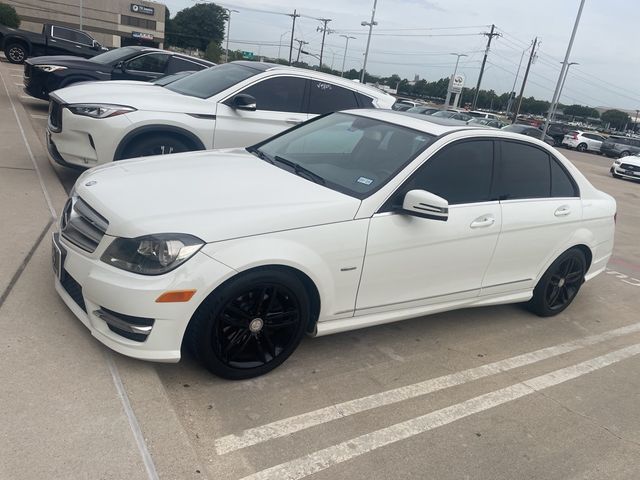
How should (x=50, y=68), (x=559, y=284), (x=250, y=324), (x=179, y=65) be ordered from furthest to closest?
(x=179, y=65) → (x=50, y=68) → (x=559, y=284) → (x=250, y=324)

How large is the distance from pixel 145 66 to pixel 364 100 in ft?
17.5

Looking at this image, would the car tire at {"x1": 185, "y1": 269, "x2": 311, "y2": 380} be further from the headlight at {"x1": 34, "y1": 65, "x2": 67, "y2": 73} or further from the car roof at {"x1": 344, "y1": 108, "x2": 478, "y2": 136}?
the headlight at {"x1": 34, "y1": 65, "x2": 67, "y2": 73}

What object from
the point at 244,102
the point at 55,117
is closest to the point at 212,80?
the point at 244,102

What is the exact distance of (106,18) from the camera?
75.5 m

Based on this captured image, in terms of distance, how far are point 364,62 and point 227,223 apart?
42.9 metres

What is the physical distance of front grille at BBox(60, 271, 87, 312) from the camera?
3086 millimetres

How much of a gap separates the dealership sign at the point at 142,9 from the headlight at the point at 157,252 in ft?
281

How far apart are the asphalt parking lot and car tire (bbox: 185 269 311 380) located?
14 cm

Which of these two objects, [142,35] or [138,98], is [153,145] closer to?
[138,98]

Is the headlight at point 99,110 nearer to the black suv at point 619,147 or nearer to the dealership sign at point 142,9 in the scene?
the black suv at point 619,147

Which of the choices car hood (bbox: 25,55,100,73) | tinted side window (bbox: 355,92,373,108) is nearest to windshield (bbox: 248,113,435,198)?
tinted side window (bbox: 355,92,373,108)

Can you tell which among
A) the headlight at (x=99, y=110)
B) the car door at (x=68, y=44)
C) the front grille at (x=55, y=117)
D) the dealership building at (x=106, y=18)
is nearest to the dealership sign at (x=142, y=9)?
the dealership building at (x=106, y=18)

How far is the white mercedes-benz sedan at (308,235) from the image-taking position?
2.84 m

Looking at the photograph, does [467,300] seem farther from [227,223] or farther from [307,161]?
[227,223]
